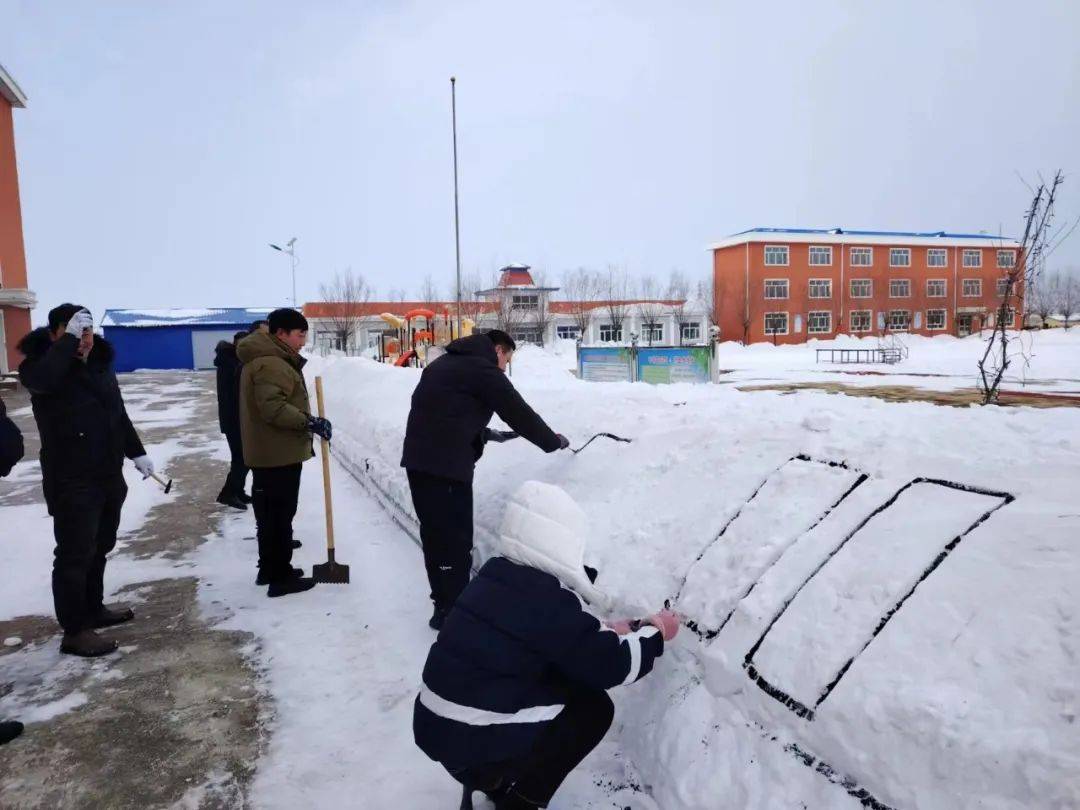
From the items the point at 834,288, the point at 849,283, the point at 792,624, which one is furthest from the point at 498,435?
the point at 849,283

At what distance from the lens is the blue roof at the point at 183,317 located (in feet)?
150

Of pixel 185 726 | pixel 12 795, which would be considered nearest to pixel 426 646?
pixel 185 726

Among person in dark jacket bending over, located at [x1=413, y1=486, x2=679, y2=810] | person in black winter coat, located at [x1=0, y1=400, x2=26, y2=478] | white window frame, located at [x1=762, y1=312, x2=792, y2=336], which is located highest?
white window frame, located at [x1=762, y1=312, x2=792, y2=336]

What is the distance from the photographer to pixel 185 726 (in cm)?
321

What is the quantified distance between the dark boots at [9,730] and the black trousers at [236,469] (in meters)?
3.97

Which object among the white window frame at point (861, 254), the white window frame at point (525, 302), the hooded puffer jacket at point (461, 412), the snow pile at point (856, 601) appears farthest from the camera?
the white window frame at point (525, 302)

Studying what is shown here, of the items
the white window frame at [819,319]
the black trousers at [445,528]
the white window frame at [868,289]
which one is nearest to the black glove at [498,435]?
the black trousers at [445,528]

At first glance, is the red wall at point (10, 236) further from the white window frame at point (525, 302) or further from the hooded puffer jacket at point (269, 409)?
the hooded puffer jacket at point (269, 409)

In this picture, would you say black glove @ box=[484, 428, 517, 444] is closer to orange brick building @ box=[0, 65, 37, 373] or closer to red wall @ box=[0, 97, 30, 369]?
orange brick building @ box=[0, 65, 37, 373]

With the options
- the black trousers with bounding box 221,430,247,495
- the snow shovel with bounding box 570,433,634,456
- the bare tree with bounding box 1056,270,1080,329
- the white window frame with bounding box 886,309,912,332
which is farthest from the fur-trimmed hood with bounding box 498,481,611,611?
the bare tree with bounding box 1056,270,1080,329

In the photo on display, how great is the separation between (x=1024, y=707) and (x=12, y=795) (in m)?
3.50

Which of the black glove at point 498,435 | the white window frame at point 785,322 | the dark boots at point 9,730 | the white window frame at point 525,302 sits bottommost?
the dark boots at point 9,730

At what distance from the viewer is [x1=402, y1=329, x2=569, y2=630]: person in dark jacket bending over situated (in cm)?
396

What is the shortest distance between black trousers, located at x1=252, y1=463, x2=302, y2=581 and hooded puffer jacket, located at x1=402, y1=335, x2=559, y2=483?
1.26 metres
